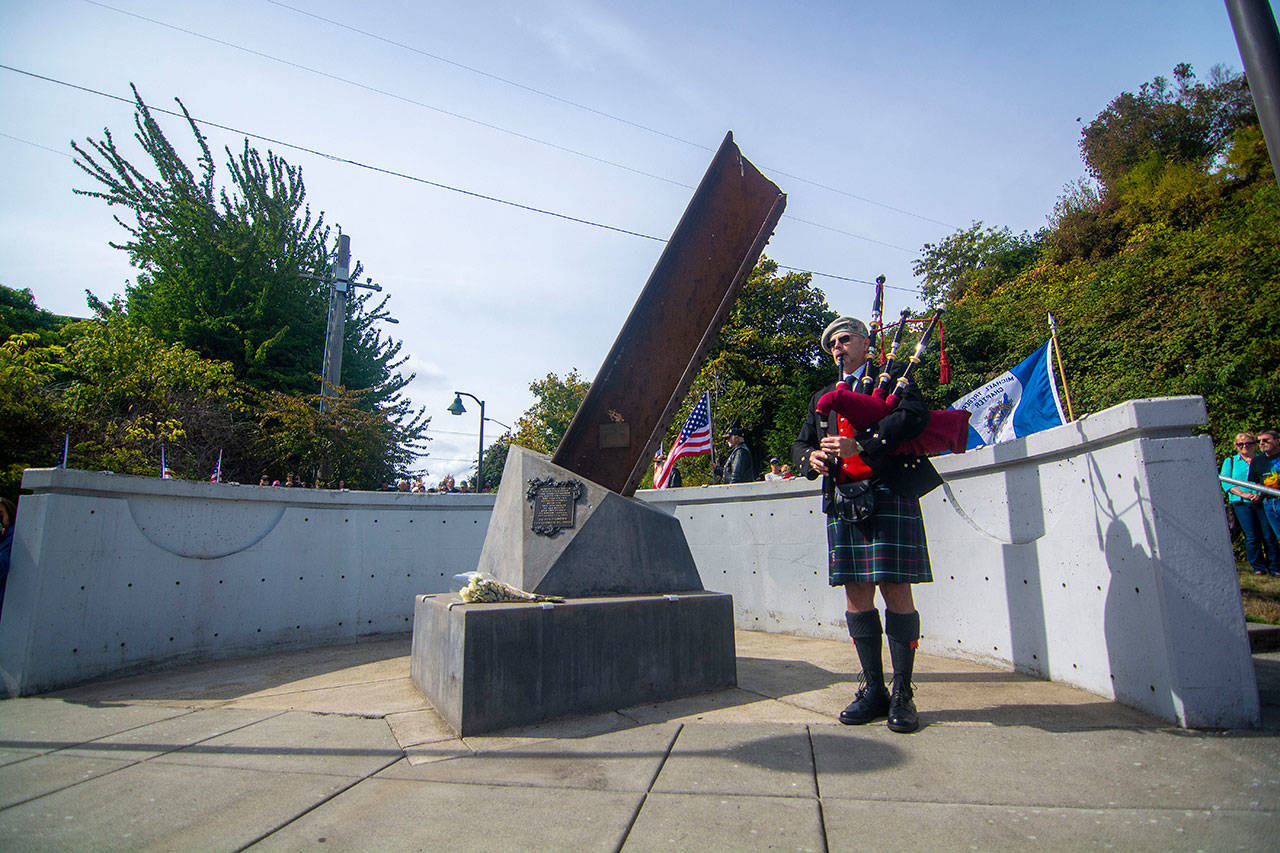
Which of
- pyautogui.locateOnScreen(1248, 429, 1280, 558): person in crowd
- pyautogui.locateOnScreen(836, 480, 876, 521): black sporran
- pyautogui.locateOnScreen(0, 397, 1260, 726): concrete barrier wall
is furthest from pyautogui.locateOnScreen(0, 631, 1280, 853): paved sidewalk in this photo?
pyautogui.locateOnScreen(1248, 429, 1280, 558): person in crowd

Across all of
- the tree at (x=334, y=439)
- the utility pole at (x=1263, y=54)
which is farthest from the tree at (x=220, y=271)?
the utility pole at (x=1263, y=54)

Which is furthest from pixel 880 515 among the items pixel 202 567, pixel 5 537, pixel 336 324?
pixel 336 324

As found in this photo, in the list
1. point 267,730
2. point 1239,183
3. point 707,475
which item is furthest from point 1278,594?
point 1239,183

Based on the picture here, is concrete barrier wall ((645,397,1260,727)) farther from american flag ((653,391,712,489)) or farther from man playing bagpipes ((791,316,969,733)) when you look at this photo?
american flag ((653,391,712,489))

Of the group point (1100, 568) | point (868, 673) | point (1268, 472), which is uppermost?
point (1268, 472)

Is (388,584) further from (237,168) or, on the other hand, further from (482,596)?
(237,168)

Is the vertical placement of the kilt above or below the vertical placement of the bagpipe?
below

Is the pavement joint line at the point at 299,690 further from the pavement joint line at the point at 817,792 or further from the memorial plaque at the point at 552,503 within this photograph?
the pavement joint line at the point at 817,792

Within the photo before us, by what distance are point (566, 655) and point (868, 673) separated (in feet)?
4.80

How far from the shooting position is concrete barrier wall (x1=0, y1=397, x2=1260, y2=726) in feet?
8.57

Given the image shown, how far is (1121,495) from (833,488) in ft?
4.27

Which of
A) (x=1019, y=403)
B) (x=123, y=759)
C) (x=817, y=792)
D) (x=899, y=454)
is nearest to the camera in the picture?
(x=817, y=792)

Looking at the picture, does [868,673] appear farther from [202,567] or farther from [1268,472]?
[1268,472]

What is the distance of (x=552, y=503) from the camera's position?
12.1ft
